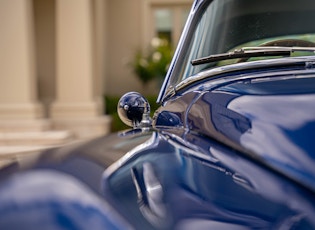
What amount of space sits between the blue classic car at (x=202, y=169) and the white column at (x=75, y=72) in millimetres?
7953

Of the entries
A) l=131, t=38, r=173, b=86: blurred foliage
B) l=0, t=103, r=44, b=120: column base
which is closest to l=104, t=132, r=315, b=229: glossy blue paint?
l=0, t=103, r=44, b=120: column base

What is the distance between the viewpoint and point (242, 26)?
2.02 m

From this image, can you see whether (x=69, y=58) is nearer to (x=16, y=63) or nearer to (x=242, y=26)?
(x=16, y=63)

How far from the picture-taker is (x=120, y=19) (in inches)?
474

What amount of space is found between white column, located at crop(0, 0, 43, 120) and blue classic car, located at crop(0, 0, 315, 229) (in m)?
7.18

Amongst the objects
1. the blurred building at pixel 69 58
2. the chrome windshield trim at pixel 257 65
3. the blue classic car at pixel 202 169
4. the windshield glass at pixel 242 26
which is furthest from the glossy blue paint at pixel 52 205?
the blurred building at pixel 69 58

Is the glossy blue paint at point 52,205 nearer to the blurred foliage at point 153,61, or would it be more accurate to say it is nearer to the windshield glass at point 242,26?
the windshield glass at point 242,26

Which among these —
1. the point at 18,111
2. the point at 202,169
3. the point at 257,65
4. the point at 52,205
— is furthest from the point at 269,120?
the point at 18,111

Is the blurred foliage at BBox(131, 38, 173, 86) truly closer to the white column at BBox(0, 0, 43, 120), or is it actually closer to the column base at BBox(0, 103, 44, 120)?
the white column at BBox(0, 0, 43, 120)

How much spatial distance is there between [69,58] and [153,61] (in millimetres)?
2253

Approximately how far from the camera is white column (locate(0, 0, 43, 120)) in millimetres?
8227

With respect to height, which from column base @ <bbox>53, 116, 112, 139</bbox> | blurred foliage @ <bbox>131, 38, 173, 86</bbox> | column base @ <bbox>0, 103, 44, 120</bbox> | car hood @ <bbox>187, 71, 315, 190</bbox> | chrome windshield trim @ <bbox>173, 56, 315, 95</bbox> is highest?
chrome windshield trim @ <bbox>173, 56, 315, 95</bbox>

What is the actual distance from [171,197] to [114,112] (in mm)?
9844

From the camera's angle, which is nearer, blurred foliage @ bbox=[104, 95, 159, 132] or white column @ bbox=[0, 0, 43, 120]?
white column @ bbox=[0, 0, 43, 120]
